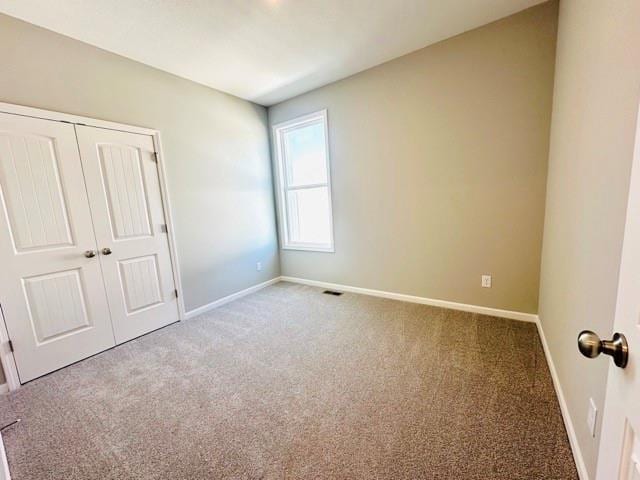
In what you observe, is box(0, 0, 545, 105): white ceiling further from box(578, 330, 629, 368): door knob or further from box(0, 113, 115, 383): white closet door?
box(578, 330, 629, 368): door knob

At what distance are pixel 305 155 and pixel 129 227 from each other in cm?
239

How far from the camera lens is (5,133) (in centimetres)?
191

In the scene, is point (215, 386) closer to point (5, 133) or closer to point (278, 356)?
point (278, 356)

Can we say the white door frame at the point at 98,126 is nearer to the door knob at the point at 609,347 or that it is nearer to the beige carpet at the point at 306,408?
the beige carpet at the point at 306,408

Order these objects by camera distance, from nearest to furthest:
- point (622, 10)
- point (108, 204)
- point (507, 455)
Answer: point (622, 10)
point (507, 455)
point (108, 204)

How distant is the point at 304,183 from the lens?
12.9ft

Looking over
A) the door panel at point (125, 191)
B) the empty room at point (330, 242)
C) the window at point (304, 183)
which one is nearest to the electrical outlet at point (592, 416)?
the empty room at point (330, 242)

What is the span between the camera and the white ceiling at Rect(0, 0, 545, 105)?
6.42 feet

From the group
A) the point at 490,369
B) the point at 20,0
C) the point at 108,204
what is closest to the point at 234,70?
the point at 20,0

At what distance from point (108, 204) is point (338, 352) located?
99.1 inches

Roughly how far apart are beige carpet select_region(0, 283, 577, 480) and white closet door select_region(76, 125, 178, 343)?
0.34m

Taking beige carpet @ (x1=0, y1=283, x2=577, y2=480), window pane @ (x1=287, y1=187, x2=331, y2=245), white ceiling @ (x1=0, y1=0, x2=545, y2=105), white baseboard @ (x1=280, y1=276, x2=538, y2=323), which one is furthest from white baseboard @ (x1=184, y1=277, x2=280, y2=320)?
white ceiling @ (x1=0, y1=0, x2=545, y2=105)

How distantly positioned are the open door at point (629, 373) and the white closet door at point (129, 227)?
3.24 m

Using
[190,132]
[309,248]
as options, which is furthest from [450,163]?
[190,132]
